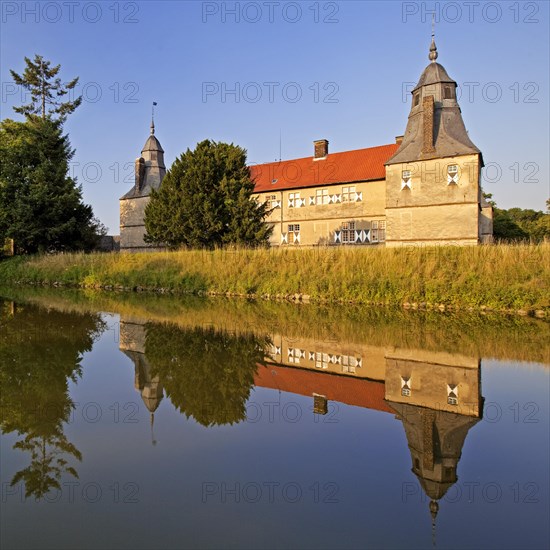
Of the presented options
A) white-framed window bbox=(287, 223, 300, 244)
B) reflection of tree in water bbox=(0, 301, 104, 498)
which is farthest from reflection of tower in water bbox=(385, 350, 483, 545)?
white-framed window bbox=(287, 223, 300, 244)

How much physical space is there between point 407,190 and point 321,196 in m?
8.25

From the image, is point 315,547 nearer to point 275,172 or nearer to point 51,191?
point 51,191

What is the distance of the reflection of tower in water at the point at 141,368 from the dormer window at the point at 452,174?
81.7 feet

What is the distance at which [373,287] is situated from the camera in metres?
17.5

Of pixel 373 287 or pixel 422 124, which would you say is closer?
pixel 373 287

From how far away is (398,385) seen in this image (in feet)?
21.1

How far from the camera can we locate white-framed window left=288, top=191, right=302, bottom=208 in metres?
40.1

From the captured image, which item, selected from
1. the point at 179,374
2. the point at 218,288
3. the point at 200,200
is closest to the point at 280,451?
the point at 179,374

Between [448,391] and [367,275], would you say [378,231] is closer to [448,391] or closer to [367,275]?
[367,275]

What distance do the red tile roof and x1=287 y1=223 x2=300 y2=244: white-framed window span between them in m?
3.18

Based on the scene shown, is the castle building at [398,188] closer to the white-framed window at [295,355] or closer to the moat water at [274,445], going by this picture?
the moat water at [274,445]

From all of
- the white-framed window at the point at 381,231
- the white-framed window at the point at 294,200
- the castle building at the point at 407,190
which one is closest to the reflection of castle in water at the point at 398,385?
the castle building at the point at 407,190

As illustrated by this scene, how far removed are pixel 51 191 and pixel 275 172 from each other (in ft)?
60.6

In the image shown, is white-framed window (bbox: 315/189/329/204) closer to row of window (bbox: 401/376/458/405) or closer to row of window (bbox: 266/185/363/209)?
row of window (bbox: 266/185/363/209)
